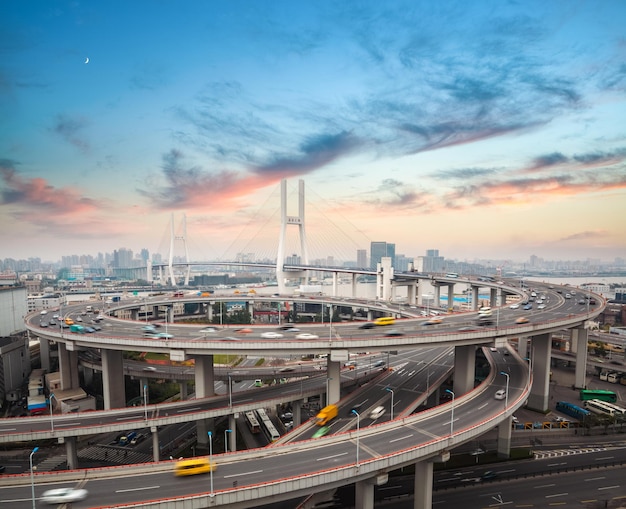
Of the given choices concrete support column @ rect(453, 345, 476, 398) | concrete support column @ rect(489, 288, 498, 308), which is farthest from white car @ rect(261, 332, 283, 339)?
concrete support column @ rect(489, 288, 498, 308)

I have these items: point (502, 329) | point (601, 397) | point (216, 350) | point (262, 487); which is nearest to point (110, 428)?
point (216, 350)

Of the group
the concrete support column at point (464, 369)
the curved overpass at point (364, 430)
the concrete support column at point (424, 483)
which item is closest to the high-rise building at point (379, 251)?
the curved overpass at point (364, 430)

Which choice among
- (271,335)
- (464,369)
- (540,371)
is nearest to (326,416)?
(271,335)

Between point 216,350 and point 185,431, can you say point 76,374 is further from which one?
point 216,350

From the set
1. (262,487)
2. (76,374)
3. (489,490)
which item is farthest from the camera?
(76,374)

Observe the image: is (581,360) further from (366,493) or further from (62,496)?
(62,496)

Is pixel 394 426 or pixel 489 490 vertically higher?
pixel 394 426

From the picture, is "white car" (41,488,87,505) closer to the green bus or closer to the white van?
the white van
